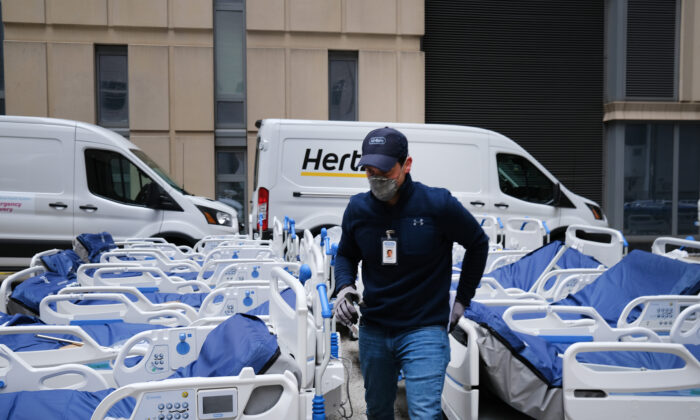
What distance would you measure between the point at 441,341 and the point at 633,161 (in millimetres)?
14982

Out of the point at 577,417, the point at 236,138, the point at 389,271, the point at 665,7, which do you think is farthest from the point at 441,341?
the point at 665,7

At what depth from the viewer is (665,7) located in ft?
51.2

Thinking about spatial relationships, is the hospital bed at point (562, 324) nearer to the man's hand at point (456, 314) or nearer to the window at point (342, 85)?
the man's hand at point (456, 314)

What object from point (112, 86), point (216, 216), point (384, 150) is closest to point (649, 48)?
point (216, 216)

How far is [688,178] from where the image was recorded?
52.5 feet

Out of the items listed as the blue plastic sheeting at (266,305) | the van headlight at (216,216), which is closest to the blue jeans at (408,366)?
the blue plastic sheeting at (266,305)

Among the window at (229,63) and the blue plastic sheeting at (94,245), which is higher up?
the window at (229,63)

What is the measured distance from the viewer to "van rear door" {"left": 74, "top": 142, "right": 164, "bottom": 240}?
8.81 meters

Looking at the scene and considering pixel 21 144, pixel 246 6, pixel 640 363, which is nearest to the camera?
pixel 640 363

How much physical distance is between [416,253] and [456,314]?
37cm

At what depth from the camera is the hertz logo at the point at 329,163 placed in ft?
30.8

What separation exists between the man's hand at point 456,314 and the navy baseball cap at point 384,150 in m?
0.74

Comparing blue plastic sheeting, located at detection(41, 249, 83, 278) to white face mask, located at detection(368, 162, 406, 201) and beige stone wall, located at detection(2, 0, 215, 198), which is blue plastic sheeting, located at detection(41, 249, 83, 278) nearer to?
white face mask, located at detection(368, 162, 406, 201)

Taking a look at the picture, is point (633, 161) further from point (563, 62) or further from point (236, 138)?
point (236, 138)
